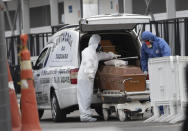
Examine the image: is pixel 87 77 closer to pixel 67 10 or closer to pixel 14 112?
pixel 14 112

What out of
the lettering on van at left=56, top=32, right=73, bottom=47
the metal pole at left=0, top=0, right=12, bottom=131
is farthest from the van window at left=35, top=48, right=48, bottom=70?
the metal pole at left=0, top=0, right=12, bottom=131

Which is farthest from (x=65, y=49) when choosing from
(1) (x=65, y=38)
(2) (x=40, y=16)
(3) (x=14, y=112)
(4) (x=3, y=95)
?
(2) (x=40, y=16)

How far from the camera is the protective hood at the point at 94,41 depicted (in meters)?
16.3

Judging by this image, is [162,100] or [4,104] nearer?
[4,104]

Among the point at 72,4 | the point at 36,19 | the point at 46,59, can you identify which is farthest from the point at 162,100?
the point at 36,19

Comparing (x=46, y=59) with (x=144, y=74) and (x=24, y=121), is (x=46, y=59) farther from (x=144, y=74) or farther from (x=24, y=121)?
(x=24, y=121)

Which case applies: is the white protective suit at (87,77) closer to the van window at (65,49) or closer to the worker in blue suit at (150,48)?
the van window at (65,49)

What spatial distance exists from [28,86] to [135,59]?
8.12 metres

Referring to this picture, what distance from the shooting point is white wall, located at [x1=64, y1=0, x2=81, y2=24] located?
35719 millimetres

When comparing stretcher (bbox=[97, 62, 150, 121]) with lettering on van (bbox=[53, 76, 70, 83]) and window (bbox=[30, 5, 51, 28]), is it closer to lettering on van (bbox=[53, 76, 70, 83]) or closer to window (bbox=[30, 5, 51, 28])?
lettering on van (bbox=[53, 76, 70, 83])

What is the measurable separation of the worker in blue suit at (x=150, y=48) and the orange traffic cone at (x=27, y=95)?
23.0 feet

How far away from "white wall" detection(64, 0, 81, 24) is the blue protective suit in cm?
1893

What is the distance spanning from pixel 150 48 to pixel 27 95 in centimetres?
732

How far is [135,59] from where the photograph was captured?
17422 millimetres
